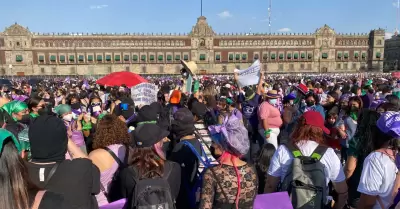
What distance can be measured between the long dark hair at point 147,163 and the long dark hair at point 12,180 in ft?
3.49

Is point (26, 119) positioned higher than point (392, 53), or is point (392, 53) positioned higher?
point (392, 53)

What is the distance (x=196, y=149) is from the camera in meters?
3.61

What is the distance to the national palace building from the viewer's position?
62094 millimetres

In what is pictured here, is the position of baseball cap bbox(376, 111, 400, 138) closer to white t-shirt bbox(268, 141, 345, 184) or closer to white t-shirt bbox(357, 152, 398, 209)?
white t-shirt bbox(357, 152, 398, 209)

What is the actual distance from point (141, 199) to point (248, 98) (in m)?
4.97

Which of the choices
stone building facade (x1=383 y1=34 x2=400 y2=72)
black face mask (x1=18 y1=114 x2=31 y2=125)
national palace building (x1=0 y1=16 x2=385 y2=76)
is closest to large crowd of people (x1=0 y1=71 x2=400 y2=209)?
black face mask (x1=18 y1=114 x2=31 y2=125)

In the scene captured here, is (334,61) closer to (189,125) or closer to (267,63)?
(267,63)

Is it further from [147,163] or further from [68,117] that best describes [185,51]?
[147,163]

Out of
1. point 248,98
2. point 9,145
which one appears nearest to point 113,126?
point 9,145

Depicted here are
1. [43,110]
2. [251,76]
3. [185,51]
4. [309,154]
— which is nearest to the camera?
[309,154]

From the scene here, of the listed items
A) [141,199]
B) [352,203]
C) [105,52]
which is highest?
[105,52]

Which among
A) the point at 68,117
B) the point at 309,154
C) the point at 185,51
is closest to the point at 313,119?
the point at 309,154

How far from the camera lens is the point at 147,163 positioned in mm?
2527

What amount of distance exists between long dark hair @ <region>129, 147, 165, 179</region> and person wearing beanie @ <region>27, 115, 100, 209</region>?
40 centimetres
